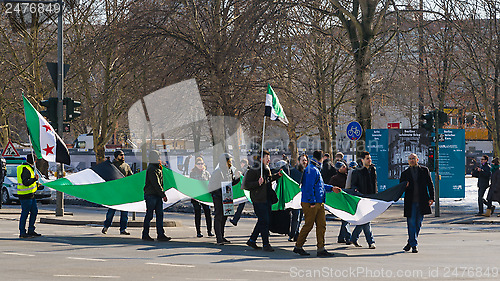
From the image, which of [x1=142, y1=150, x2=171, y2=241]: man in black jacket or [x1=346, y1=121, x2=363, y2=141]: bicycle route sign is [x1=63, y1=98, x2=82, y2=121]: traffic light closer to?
[x1=142, y1=150, x2=171, y2=241]: man in black jacket

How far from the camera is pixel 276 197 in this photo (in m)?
14.3

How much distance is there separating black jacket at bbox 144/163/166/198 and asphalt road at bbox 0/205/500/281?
995 millimetres

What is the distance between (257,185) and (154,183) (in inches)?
106

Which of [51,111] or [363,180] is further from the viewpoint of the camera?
[51,111]

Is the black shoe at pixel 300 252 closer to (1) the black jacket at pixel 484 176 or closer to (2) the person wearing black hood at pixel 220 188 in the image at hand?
(2) the person wearing black hood at pixel 220 188

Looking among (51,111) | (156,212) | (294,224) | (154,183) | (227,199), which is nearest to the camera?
(227,199)

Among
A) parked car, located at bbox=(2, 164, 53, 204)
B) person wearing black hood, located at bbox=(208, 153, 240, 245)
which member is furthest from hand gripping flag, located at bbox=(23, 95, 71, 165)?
parked car, located at bbox=(2, 164, 53, 204)

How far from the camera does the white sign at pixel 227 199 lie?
15.0m

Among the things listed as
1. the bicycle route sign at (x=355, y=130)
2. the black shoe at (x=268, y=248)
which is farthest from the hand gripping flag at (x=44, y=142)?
the bicycle route sign at (x=355, y=130)

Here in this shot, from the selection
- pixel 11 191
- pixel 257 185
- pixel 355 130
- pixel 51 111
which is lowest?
pixel 11 191

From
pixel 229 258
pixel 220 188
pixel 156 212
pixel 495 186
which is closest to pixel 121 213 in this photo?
pixel 156 212

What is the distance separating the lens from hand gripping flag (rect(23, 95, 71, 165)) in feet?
55.8

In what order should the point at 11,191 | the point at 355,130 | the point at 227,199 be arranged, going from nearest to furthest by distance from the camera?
the point at 227,199 < the point at 355,130 < the point at 11,191

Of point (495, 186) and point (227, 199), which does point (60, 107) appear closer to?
point (227, 199)
